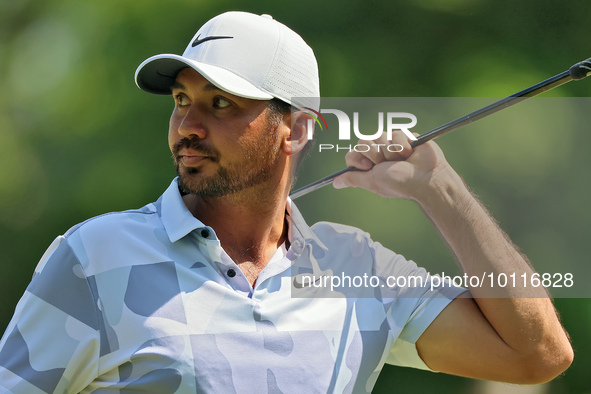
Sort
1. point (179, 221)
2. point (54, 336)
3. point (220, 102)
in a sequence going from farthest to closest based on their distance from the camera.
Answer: point (220, 102), point (179, 221), point (54, 336)

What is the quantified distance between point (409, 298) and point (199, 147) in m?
0.61

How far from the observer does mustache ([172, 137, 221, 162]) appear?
1.82m

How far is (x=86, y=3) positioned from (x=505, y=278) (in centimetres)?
320

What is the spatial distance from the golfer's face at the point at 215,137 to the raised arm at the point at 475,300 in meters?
0.29

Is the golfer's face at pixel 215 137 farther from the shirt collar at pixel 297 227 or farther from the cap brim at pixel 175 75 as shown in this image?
the shirt collar at pixel 297 227

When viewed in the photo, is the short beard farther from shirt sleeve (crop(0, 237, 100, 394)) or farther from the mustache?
shirt sleeve (crop(0, 237, 100, 394))

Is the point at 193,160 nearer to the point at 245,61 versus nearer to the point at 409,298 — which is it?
the point at 245,61

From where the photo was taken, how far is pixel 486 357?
1908 millimetres

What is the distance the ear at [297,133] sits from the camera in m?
2.00

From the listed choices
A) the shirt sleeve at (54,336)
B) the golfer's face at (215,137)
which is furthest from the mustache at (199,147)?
the shirt sleeve at (54,336)

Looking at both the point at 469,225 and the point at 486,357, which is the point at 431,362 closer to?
the point at 486,357

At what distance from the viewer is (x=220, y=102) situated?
1.86 meters

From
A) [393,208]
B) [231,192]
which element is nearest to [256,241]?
[231,192]

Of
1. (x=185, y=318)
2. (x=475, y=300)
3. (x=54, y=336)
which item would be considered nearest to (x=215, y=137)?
(x=185, y=318)
